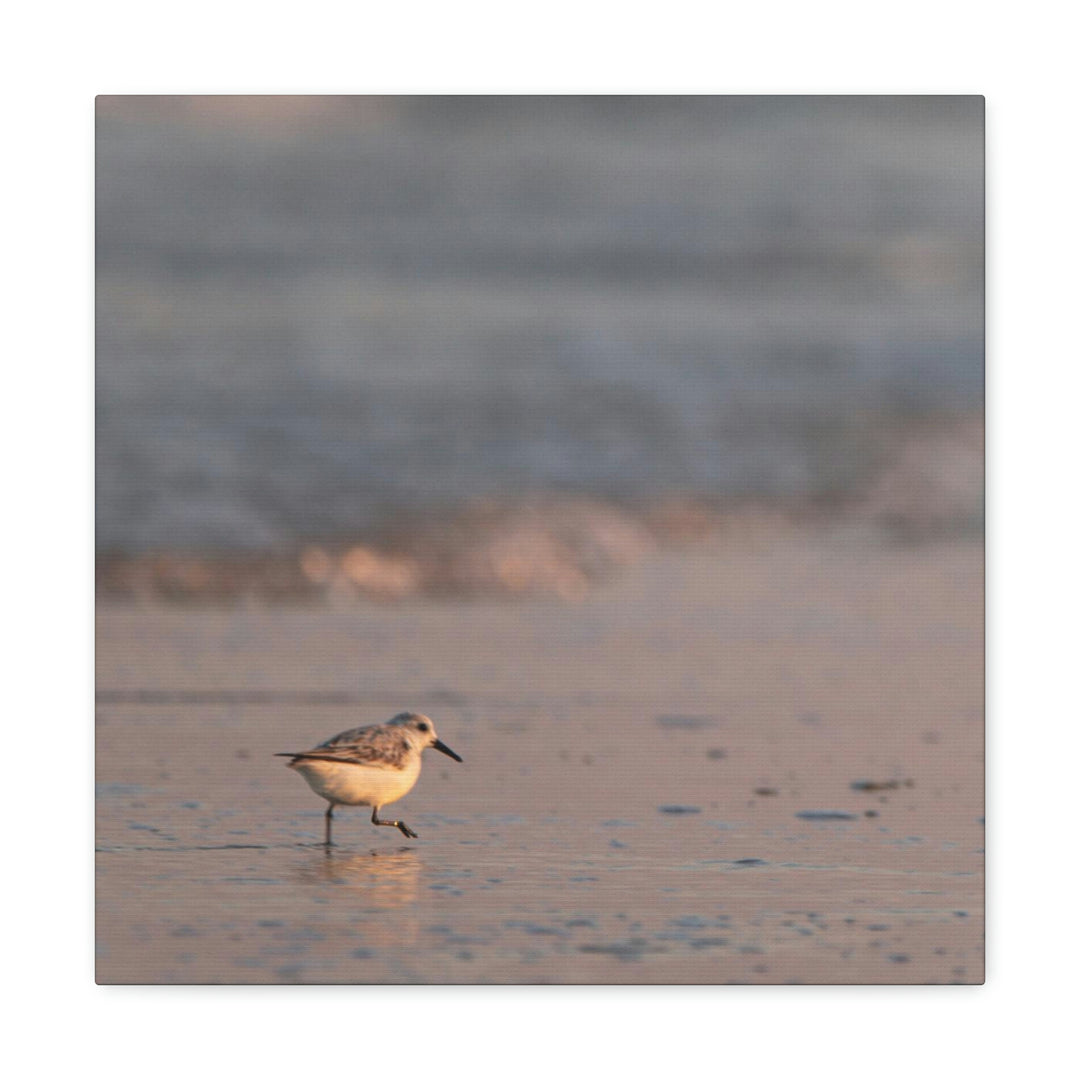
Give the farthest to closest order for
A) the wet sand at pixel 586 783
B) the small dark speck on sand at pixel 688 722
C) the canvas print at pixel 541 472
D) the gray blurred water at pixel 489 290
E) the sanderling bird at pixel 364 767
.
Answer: the small dark speck on sand at pixel 688 722, the gray blurred water at pixel 489 290, the canvas print at pixel 541 472, the sanderling bird at pixel 364 767, the wet sand at pixel 586 783

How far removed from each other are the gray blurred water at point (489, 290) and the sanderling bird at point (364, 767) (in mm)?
788

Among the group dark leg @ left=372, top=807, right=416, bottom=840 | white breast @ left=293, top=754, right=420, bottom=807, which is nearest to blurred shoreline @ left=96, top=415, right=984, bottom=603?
white breast @ left=293, top=754, right=420, bottom=807

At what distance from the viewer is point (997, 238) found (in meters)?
5.79

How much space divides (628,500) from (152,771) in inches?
71.4

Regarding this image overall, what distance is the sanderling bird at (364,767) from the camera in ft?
18.2

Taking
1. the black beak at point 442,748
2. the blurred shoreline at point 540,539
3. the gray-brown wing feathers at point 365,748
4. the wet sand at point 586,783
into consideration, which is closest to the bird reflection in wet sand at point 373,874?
the wet sand at point 586,783

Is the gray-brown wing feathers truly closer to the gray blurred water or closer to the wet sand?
the wet sand

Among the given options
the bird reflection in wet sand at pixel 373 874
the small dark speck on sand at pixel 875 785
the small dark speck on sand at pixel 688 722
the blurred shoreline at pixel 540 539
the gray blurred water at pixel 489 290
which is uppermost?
the gray blurred water at pixel 489 290

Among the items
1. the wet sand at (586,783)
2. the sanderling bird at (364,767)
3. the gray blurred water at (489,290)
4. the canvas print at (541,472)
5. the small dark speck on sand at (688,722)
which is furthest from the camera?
the small dark speck on sand at (688,722)

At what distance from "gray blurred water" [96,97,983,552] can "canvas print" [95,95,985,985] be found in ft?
0.03

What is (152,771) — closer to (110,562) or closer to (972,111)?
(110,562)

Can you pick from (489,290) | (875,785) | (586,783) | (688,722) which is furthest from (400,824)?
(489,290)

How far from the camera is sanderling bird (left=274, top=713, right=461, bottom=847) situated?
5.56 m

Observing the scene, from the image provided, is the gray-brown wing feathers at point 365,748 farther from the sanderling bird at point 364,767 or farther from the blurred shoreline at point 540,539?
the blurred shoreline at point 540,539
